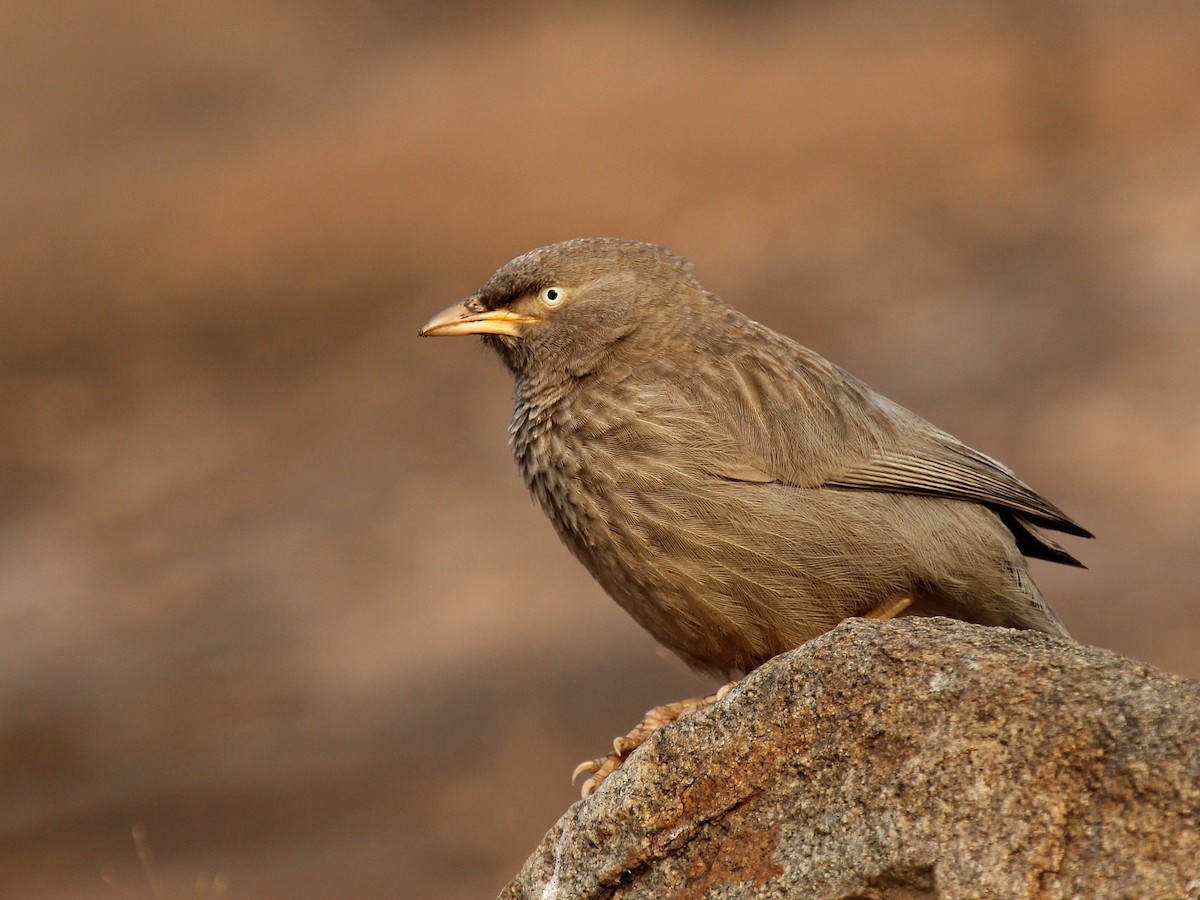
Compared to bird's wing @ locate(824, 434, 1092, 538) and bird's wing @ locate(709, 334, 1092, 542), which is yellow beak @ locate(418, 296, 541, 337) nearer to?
bird's wing @ locate(709, 334, 1092, 542)

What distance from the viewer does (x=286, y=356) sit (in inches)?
677

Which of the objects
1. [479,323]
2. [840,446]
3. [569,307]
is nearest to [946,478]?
[840,446]

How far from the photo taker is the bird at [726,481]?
5.38m

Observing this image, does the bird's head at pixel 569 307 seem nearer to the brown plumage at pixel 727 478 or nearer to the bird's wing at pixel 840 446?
the brown plumage at pixel 727 478

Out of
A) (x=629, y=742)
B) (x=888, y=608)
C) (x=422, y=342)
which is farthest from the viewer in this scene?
(x=422, y=342)

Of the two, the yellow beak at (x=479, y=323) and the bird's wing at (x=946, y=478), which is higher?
the yellow beak at (x=479, y=323)

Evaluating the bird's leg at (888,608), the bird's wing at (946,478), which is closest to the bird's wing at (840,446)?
the bird's wing at (946,478)

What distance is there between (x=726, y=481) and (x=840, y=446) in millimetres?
484

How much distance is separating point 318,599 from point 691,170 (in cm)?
703

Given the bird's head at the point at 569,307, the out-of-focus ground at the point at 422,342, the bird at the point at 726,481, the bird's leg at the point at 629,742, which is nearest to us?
the bird's leg at the point at 629,742

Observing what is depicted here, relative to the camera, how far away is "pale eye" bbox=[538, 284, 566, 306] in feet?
20.3

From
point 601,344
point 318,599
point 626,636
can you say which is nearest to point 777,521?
point 601,344

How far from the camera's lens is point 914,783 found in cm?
342

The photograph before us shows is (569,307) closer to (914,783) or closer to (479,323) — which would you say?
(479,323)
